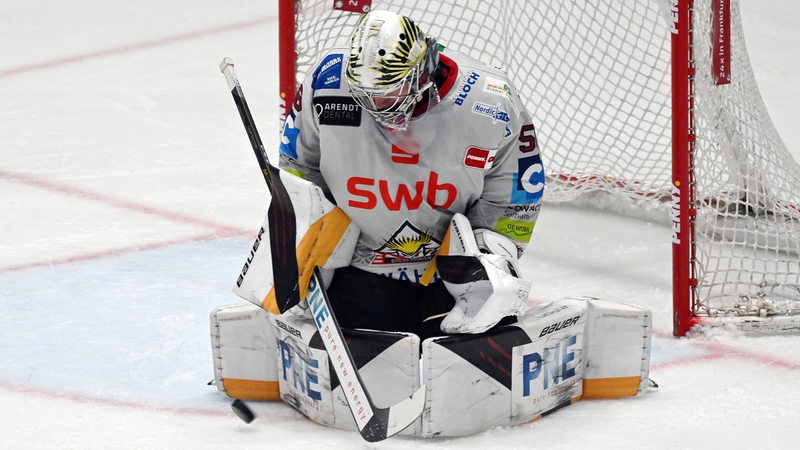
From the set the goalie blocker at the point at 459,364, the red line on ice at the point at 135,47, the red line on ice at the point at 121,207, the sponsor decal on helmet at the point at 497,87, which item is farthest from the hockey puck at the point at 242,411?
the red line on ice at the point at 135,47

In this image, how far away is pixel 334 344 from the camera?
9.00 ft

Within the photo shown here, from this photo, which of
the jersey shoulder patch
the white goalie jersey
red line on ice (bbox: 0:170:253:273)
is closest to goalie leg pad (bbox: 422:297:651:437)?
the white goalie jersey

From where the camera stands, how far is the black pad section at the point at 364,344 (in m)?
2.78

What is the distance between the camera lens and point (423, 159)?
9.30 feet

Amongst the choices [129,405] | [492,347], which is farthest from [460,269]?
[129,405]

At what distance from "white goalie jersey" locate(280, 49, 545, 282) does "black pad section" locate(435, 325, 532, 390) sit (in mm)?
243

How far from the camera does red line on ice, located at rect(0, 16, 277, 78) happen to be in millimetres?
6316

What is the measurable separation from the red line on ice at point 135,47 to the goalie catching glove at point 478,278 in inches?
154

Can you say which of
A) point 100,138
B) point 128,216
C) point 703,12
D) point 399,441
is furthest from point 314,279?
point 100,138

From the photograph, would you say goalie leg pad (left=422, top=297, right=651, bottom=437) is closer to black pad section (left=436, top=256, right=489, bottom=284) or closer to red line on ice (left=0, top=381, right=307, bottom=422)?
black pad section (left=436, top=256, right=489, bottom=284)

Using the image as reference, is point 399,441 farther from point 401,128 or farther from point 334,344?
point 401,128

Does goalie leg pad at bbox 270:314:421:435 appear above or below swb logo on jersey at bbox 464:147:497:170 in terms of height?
below

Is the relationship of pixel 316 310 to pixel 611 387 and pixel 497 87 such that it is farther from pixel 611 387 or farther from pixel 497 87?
pixel 611 387

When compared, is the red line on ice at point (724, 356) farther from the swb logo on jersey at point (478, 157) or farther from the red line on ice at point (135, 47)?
the red line on ice at point (135, 47)
